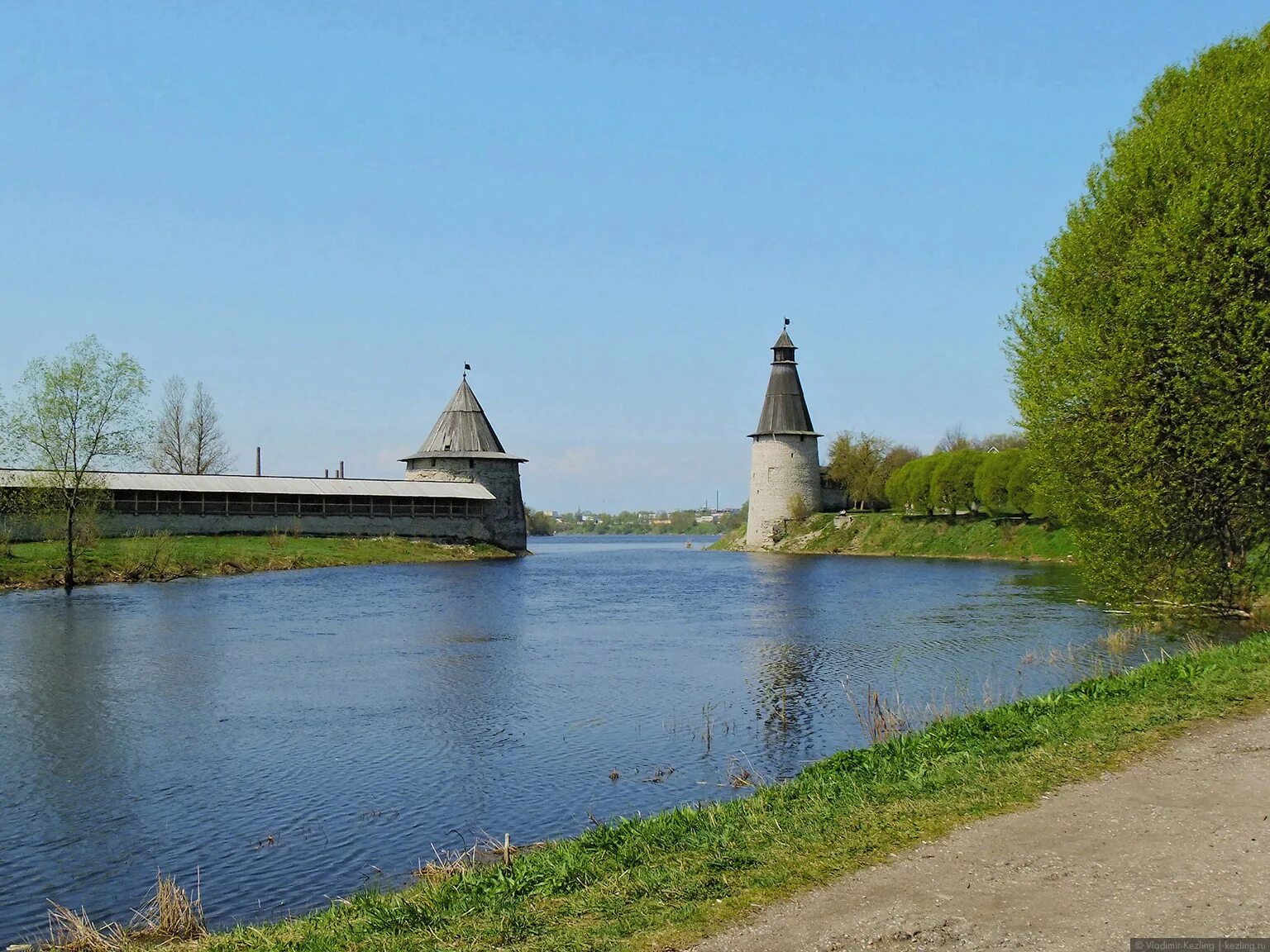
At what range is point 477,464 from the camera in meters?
59.3

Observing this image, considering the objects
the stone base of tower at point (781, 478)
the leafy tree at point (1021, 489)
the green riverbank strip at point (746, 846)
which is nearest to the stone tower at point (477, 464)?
the stone base of tower at point (781, 478)

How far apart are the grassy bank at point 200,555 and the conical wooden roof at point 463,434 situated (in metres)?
6.02

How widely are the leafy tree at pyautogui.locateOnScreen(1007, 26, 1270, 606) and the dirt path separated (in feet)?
30.8

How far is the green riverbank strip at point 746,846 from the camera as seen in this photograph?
212 inches

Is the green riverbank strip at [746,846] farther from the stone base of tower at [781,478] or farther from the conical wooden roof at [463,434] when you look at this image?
the stone base of tower at [781,478]

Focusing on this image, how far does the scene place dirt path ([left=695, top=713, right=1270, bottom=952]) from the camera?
4727mm

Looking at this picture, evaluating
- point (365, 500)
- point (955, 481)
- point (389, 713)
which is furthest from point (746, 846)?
point (955, 481)

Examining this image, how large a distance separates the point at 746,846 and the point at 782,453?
199 ft

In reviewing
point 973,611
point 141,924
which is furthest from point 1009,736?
point 973,611

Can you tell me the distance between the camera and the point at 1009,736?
8.87 m

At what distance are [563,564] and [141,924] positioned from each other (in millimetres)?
47767

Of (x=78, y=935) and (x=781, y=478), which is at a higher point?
(x=781, y=478)

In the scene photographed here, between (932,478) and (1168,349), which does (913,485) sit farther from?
(1168,349)

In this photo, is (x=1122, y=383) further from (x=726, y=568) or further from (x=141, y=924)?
(x=726, y=568)
